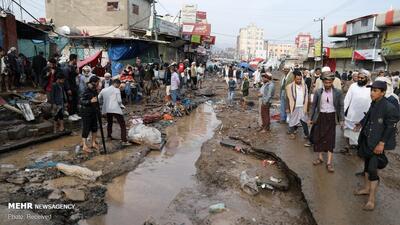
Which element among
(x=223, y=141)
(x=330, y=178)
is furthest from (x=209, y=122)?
(x=330, y=178)

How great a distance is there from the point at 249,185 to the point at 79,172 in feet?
9.14

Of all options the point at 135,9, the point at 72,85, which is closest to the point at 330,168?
the point at 72,85

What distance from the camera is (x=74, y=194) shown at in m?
4.83

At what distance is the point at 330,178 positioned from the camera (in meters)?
5.31

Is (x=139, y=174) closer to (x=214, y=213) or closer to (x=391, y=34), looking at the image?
(x=214, y=213)

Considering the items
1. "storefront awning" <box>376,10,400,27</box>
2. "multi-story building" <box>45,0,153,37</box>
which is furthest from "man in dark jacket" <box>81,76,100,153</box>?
"storefront awning" <box>376,10,400,27</box>

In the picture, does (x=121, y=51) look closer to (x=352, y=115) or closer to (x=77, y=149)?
(x=77, y=149)

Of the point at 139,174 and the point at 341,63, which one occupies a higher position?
the point at 341,63

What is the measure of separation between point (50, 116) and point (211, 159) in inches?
186

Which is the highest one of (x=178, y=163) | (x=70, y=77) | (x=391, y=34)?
(x=391, y=34)

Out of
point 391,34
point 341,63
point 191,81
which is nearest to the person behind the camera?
point 191,81

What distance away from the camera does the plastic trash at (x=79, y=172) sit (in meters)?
5.54

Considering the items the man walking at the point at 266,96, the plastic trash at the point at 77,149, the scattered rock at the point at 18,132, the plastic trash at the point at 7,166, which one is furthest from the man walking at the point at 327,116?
the scattered rock at the point at 18,132

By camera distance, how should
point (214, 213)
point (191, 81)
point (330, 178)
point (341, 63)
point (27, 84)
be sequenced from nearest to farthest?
point (214, 213) < point (330, 178) < point (27, 84) < point (191, 81) < point (341, 63)
